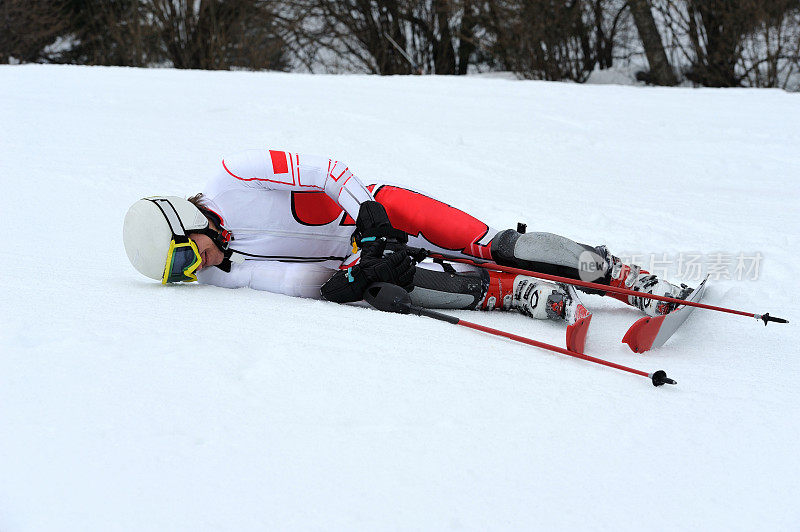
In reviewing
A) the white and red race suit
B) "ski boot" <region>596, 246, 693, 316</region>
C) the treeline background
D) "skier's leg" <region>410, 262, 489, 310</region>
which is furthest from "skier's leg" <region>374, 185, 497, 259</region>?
the treeline background

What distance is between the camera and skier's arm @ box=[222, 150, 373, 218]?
251 cm

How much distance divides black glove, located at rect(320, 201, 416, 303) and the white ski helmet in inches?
20.4

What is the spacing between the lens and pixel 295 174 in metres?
2.53

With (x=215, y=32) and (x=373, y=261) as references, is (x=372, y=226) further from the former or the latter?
(x=215, y=32)

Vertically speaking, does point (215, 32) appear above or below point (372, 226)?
above

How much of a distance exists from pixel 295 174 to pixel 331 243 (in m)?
0.38

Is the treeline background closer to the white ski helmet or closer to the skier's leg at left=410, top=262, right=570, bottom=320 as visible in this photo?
the skier's leg at left=410, top=262, right=570, bottom=320

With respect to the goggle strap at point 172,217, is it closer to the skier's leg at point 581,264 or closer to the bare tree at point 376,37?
the skier's leg at point 581,264

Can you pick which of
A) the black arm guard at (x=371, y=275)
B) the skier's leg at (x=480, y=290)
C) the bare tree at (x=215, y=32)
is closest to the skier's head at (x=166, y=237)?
the black arm guard at (x=371, y=275)

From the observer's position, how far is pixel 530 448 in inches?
59.7

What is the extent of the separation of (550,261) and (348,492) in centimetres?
143

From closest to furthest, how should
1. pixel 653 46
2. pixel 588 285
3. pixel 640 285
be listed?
1. pixel 588 285
2. pixel 640 285
3. pixel 653 46

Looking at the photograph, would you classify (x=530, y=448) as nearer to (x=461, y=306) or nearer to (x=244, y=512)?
(x=244, y=512)

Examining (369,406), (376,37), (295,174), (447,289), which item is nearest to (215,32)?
(376,37)
